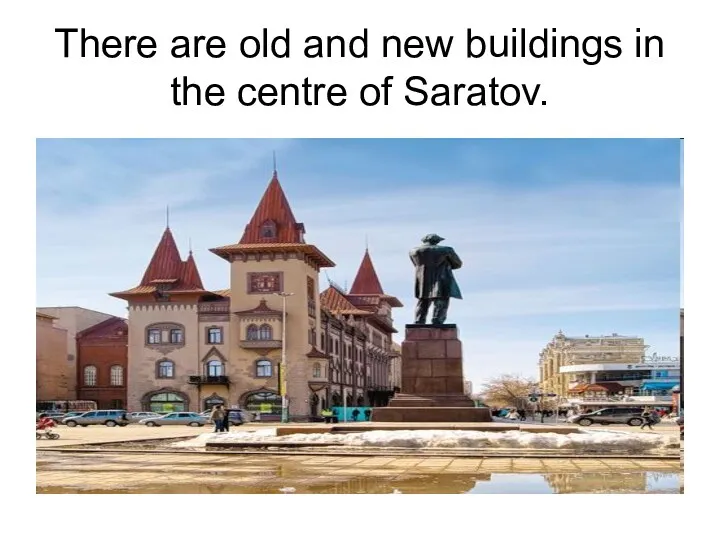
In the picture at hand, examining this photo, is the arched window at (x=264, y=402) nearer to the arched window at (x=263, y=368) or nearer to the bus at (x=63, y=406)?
the arched window at (x=263, y=368)

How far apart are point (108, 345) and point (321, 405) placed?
19.8 m

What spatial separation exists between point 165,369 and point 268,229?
542 inches

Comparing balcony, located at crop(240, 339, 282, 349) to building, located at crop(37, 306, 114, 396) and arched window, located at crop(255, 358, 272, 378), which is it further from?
building, located at crop(37, 306, 114, 396)

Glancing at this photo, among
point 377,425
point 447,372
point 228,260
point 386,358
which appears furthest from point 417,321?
point 386,358

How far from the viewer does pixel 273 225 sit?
78.4 meters

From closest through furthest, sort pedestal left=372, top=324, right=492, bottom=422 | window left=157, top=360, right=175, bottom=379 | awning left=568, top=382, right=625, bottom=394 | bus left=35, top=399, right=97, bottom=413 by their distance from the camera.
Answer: pedestal left=372, top=324, right=492, bottom=422 < bus left=35, top=399, right=97, bottom=413 < window left=157, top=360, right=175, bottom=379 < awning left=568, top=382, right=625, bottom=394

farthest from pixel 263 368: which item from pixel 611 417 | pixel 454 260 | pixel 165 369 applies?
pixel 454 260

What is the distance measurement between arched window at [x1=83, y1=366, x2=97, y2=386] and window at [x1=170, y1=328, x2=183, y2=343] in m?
9.85

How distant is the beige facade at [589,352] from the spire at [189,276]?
65.8 metres

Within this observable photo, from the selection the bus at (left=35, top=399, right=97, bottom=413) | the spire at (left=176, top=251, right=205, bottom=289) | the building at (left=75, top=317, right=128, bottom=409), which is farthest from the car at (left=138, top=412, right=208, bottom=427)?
the building at (left=75, top=317, right=128, bottom=409)

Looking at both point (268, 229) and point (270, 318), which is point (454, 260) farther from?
point (268, 229)

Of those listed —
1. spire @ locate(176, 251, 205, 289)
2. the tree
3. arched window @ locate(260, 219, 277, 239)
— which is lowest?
the tree

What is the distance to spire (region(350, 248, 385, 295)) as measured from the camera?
379 feet

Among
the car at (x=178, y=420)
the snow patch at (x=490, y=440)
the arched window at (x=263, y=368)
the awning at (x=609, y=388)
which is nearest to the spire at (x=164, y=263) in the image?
the arched window at (x=263, y=368)
